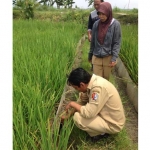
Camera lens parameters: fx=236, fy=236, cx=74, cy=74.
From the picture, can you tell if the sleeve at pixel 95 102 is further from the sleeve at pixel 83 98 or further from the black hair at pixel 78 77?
the sleeve at pixel 83 98

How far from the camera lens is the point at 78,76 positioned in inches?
73.0

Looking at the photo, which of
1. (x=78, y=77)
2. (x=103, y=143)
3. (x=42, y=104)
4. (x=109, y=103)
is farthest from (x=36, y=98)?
(x=103, y=143)

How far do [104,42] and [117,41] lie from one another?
0.48 ft

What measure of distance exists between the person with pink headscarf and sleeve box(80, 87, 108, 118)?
36.9 inches

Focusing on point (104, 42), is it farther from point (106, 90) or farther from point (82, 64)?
point (82, 64)

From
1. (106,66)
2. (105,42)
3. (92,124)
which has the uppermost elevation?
(105,42)

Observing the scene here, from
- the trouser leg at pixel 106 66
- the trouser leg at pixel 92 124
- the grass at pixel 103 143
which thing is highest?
the trouser leg at pixel 106 66

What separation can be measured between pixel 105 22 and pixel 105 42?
229 millimetres

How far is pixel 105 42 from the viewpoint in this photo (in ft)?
8.84

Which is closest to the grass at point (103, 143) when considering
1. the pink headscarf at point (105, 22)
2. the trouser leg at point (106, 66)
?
the trouser leg at point (106, 66)

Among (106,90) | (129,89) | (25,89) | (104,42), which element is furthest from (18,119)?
(129,89)

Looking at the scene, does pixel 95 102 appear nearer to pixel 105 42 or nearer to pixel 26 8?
pixel 105 42

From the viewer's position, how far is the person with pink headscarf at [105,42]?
8.50ft

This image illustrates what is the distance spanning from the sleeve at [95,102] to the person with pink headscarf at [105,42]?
937 millimetres
